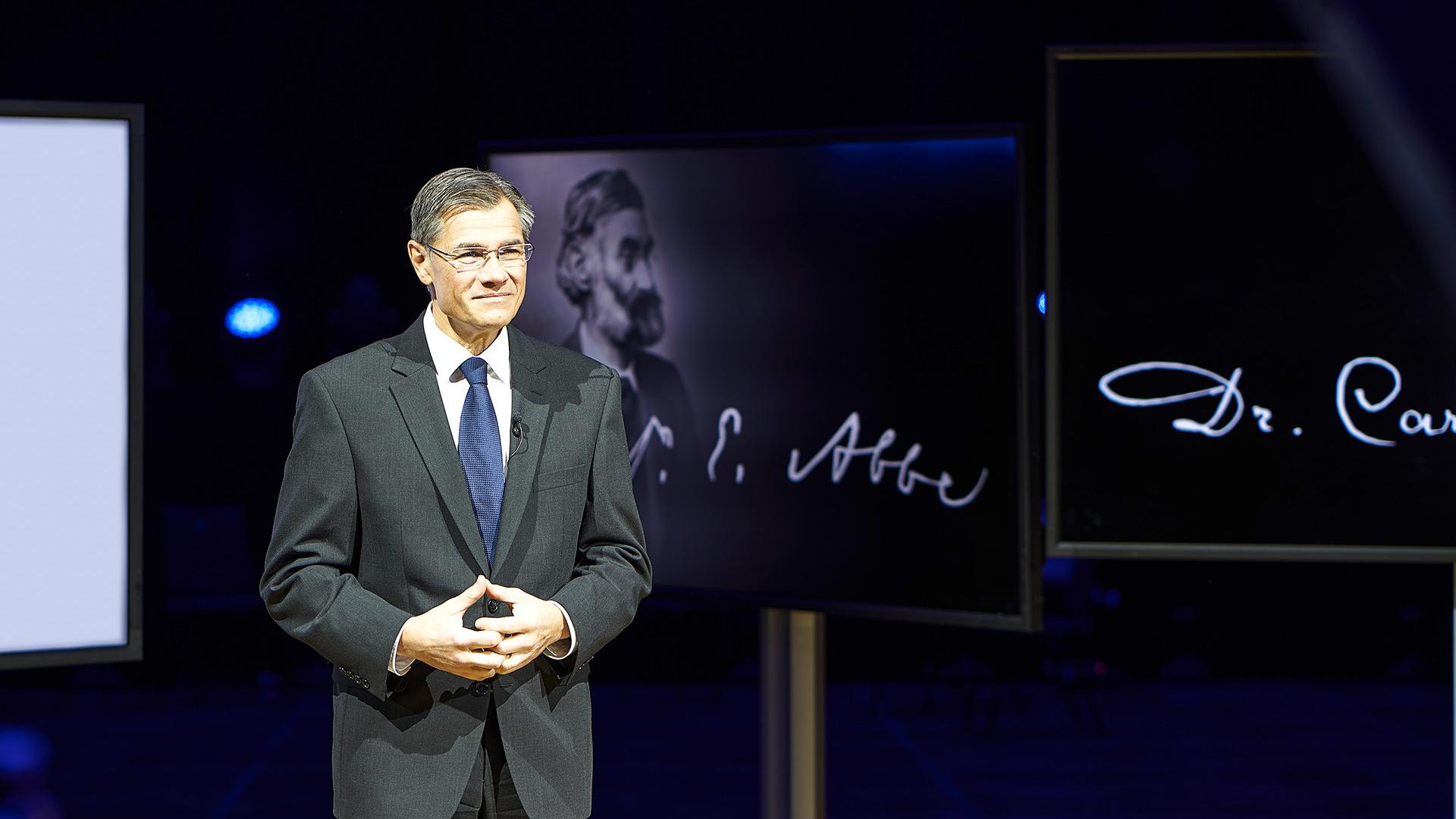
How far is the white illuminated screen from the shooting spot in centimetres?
250

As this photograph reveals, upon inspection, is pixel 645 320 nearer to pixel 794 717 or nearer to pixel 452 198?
pixel 794 717

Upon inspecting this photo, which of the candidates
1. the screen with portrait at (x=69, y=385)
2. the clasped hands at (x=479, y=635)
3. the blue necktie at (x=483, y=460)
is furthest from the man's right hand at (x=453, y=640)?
the screen with portrait at (x=69, y=385)

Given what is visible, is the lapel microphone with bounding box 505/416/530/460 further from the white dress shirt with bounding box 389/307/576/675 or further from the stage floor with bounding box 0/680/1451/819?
the stage floor with bounding box 0/680/1451/819

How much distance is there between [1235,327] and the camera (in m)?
2.73

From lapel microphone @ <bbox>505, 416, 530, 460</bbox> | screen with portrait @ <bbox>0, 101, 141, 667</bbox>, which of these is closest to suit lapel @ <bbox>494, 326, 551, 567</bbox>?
lapel microphone @ <bbox>505, 416, 530, 460</bbox>

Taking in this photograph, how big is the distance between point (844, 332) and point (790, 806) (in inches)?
41.0

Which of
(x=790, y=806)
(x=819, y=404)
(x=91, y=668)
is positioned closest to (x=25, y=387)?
(x=819, y=404)

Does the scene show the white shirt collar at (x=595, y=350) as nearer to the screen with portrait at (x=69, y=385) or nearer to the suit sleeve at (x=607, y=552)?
the screen with portrait at (x=69, y=385)

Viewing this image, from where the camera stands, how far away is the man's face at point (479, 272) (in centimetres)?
179

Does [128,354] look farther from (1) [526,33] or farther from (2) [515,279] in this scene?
(1) [526,33]

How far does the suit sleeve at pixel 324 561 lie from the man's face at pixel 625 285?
4.32 feet

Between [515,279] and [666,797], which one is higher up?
[515,279]

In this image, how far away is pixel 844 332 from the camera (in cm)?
289

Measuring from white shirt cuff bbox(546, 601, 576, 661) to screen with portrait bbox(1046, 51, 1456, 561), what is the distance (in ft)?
4.17
